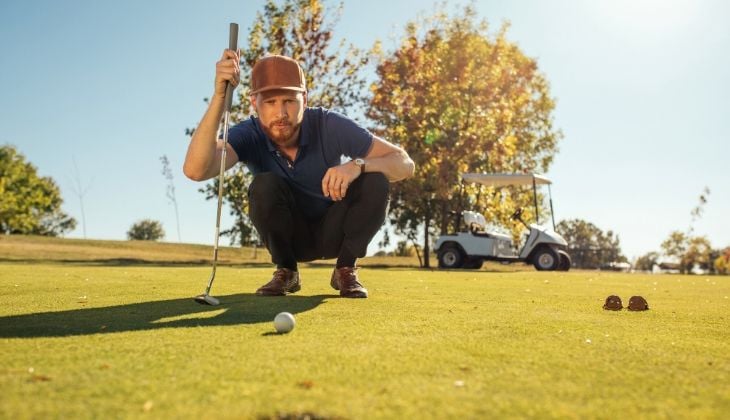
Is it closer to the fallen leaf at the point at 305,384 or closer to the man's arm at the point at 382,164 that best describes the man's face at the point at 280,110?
the man's arm at the point at 382,164

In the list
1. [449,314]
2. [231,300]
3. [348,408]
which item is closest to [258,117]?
[231,300]

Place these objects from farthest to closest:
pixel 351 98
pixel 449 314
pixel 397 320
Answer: pixel 351 98 < pixel 449 314 < pixel 397 320

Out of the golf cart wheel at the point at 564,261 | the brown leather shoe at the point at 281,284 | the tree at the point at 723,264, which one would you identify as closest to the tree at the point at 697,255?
the tree at the point at 723,264

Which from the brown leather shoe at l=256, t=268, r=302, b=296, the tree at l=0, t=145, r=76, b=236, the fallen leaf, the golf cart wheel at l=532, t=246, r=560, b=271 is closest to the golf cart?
the golf cart wheel at l=532, t=246, r=560, b=271

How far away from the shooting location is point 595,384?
2.25 meters

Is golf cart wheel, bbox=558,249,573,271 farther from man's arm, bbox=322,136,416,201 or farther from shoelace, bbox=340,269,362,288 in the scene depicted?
man's arm, bbox=322,136,416,201

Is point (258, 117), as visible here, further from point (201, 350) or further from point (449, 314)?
point (201, 350)

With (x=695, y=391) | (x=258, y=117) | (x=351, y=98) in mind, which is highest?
(x=351, y=98)

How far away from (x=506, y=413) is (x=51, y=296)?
4.47m

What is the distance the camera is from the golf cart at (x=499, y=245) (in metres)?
18.8

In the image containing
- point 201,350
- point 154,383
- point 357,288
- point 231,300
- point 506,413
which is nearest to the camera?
point 506,413

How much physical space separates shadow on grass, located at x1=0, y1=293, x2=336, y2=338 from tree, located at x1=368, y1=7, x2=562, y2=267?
1988cm

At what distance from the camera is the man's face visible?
16.0ft

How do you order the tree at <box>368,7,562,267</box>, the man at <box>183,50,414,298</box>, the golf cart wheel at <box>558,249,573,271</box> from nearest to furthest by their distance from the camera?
the man at <box>183,50,414,298</box> → the golf cart wheel at <box>558,249,573,271</box> → the tree at <box>368,7,562,267</box>
